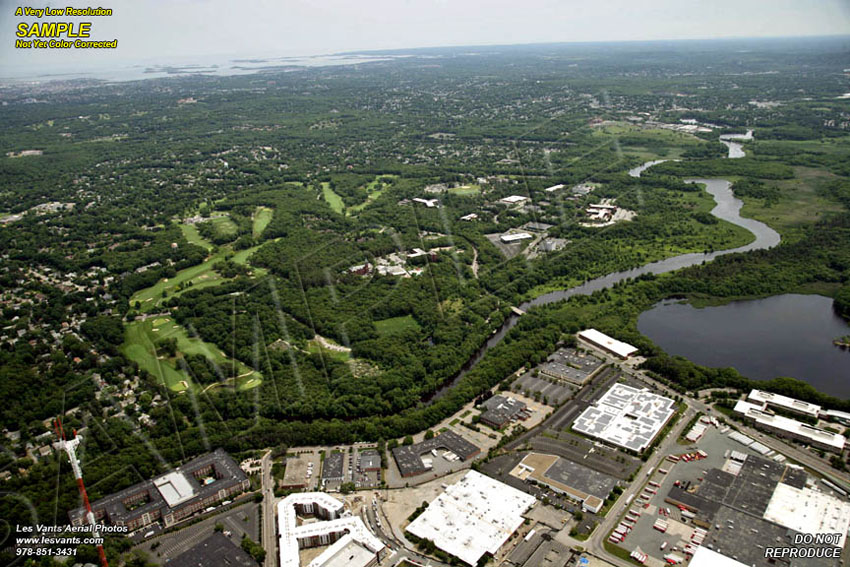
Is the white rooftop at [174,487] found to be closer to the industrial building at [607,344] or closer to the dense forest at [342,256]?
the dense forest at [342,256]

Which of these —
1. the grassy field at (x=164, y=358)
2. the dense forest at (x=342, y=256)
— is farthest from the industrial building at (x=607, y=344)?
the grassy field at (x=164, y=358)

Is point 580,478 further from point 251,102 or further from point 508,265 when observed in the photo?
point 251,102

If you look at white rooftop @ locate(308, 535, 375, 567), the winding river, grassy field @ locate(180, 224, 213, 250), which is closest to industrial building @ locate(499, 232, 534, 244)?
the winding river

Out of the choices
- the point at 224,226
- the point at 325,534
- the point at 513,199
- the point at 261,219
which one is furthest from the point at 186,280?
the point at 513,199

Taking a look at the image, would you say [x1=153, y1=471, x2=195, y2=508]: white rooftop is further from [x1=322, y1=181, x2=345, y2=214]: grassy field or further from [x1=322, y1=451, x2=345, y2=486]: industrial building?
[x1=322, y1=181, x2=345, y2=214]: grassy field

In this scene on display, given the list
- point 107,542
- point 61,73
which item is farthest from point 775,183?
point 61,73
